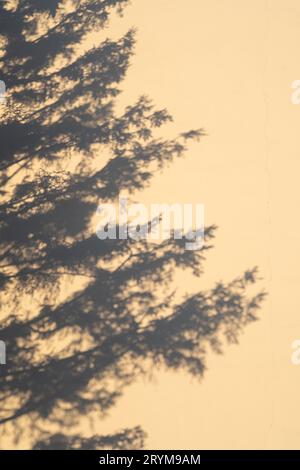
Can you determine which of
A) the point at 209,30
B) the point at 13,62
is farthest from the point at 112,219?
the point at 209,30

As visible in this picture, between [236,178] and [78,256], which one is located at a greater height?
[236,178]

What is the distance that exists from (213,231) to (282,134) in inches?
68.0

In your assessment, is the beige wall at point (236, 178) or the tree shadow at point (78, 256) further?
the beige wall at point (236, 178)

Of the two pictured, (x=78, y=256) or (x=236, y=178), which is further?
(x=236, y=178)

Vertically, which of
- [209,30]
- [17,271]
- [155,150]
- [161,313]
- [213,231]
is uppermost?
[209,30]

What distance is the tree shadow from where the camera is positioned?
226 inches

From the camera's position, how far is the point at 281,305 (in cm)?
602

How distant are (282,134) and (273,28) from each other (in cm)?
155

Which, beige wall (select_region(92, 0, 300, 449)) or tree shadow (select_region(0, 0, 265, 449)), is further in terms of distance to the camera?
beige wall (select_region(92, 0, 300, 449))

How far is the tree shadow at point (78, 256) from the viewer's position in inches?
226

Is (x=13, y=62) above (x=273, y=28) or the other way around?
the other way around

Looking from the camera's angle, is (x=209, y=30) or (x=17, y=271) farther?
(x=209, y=30)

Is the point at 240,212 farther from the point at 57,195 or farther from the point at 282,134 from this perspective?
the point at 57,195

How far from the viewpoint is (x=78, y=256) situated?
586cm
